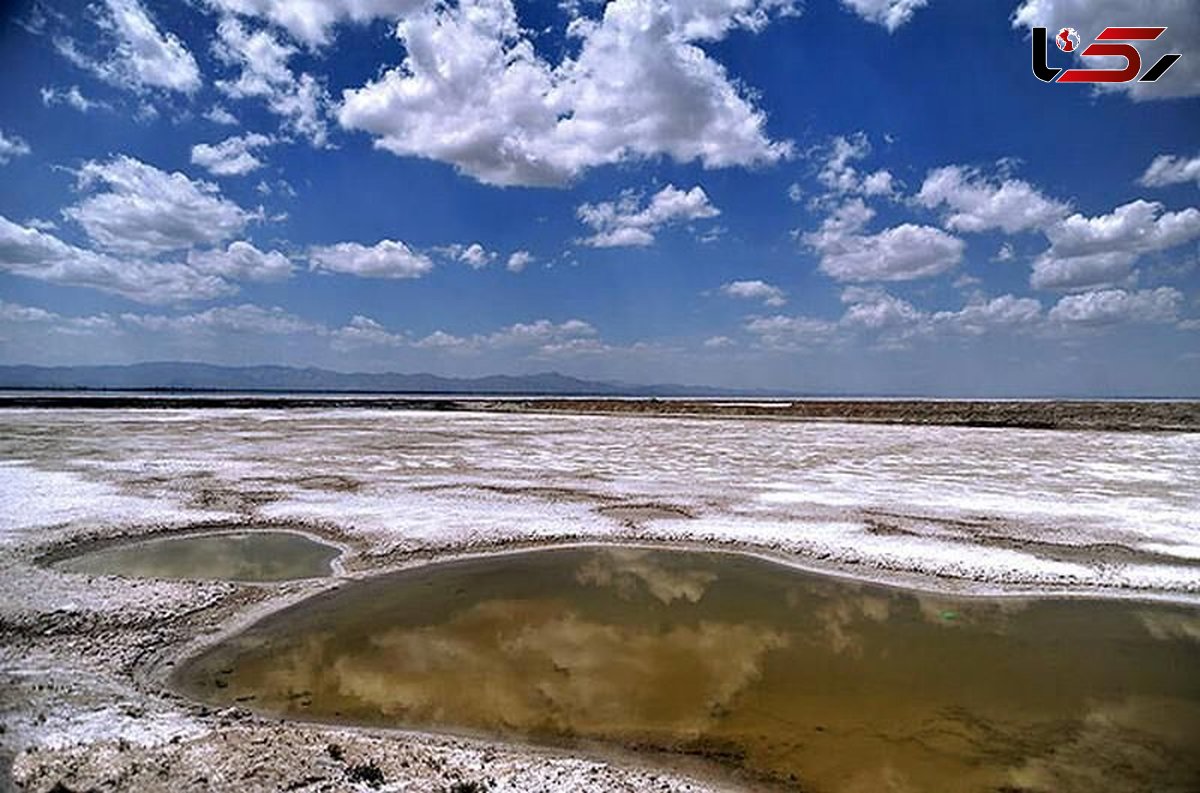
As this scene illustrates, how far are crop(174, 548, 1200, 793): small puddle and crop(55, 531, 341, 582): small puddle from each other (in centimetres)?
167

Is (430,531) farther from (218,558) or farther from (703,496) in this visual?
(703,496)

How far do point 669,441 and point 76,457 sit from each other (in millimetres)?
23794

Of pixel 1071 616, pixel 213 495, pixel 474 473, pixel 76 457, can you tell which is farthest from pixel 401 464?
pixel 1071 616

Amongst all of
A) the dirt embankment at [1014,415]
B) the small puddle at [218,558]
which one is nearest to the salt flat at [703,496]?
the small puddle at [218,558]

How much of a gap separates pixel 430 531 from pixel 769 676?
296 inches

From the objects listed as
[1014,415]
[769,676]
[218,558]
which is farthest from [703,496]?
[1014,415]

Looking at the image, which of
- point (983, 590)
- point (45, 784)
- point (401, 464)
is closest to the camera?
point (45, 784)

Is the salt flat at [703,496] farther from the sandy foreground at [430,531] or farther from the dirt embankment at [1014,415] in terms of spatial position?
the dirt embankment at [1014,415]

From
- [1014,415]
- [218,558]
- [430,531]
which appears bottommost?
[218,558]

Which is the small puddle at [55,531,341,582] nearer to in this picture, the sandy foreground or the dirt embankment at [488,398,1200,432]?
the sandy foreground

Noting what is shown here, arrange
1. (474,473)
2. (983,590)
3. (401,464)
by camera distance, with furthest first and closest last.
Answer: (401,464) → (474,473) → (983,590)

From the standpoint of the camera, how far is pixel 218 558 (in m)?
10.9

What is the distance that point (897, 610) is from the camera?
28.8 ft

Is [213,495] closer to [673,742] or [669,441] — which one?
[673,742]
